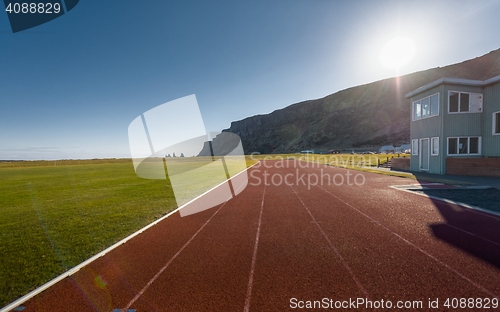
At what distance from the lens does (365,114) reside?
110 metres

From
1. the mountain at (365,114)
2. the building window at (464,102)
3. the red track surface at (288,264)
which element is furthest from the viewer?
the mountain at (365,114)

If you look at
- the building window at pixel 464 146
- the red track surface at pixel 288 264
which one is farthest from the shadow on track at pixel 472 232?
the building window at pixel 464 146

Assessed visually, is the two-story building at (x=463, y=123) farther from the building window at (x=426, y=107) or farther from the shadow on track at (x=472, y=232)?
the shadow on track at (x=472, y=232)

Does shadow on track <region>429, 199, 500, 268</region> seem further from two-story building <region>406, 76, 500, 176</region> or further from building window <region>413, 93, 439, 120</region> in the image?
building window <region>413, 93, 439, 120</region>

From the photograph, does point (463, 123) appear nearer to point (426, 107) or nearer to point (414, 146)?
point (426, 107)

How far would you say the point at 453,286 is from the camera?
159 inches

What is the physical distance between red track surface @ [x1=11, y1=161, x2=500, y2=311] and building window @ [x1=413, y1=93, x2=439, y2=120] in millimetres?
14911

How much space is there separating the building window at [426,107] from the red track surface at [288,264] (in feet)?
48.9

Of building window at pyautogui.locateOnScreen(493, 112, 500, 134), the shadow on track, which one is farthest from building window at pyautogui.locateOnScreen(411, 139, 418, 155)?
the shadow on track

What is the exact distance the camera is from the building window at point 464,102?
1877 centimetres

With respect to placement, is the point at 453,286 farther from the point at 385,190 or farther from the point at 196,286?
the point at 385,190

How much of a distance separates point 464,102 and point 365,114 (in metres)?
99.8

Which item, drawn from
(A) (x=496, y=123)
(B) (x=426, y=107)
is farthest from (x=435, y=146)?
(A) (x=496, y=123)

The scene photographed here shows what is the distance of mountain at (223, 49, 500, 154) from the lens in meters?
97.4
